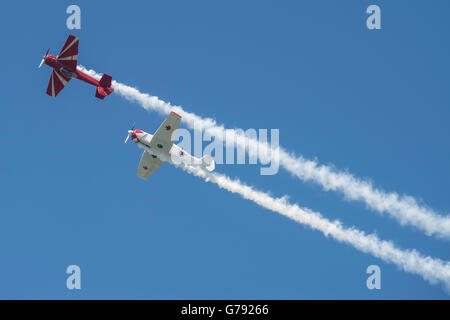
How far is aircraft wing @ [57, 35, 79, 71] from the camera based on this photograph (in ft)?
188

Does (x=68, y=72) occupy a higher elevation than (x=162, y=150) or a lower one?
higher

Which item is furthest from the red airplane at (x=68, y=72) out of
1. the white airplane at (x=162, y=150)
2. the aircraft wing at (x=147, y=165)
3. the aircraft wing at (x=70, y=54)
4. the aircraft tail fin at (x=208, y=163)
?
the aircraft tail fin at (x=208, y=163)

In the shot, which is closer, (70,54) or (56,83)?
(70,54)

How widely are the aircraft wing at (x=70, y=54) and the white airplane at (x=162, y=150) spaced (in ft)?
28.2

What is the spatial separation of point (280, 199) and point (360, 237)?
24.7 feet

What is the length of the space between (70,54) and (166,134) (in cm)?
1206

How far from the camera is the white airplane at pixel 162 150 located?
173 ft

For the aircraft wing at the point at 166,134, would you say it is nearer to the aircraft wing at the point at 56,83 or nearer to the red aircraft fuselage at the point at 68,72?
the red aircraft fuselage at the point at 68,72

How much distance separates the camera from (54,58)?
5809 centimetres

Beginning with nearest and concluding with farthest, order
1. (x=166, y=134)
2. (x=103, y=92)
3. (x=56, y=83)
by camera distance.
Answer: (x=166, y=134)
(x=103, y=92)
(x=56, y=83)

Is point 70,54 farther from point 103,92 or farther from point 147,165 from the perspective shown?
point 147,165

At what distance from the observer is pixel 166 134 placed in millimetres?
53250

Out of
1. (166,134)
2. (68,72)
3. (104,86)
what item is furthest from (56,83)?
(166,134)

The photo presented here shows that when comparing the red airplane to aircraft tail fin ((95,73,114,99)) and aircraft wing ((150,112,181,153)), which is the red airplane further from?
aircraft wing ((150,112,181,153))
